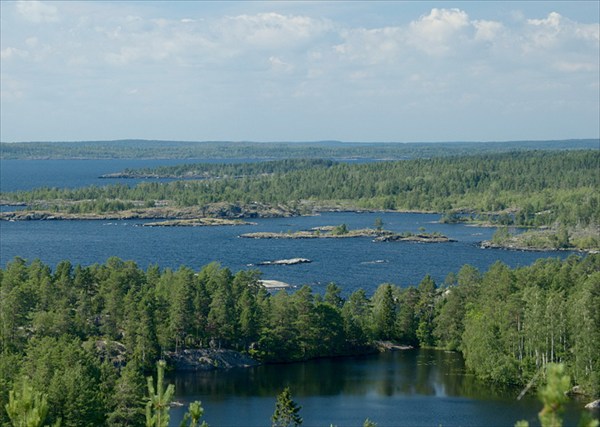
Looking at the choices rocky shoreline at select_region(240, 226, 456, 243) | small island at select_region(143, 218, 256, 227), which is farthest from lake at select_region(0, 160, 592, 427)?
small island at select_region(143, 218, 256, 227)

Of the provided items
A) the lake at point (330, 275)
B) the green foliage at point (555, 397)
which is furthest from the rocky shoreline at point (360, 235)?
the green foliage at point (555, 397)

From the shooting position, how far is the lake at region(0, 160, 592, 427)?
43562mm

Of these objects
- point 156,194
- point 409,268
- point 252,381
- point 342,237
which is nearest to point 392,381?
point 252,381

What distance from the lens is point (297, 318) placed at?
177 feet

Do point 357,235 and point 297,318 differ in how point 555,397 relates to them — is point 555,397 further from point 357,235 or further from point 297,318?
point 357,235

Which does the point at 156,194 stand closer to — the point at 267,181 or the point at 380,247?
the point at 267,181

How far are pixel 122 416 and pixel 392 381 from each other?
1715 cm

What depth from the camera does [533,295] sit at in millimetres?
50000

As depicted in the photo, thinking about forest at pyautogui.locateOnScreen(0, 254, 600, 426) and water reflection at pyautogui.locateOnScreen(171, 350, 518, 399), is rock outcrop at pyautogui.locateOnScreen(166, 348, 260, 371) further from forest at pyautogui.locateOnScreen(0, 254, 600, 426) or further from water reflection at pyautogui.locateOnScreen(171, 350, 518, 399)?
water reflection at pyautogui.locateOnScreen(171, 350, 518, 399)

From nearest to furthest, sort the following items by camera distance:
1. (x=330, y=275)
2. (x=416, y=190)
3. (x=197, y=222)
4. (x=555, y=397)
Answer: (x=555, y=397)
(x=330, y=275)
(x=197, y=222)
(x=416, y=190)

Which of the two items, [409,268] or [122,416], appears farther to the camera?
[409,268]

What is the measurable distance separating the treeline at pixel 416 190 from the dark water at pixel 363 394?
92.0m

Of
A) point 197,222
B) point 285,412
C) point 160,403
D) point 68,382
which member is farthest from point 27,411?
point 197,222

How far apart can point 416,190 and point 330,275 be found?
307 feet
